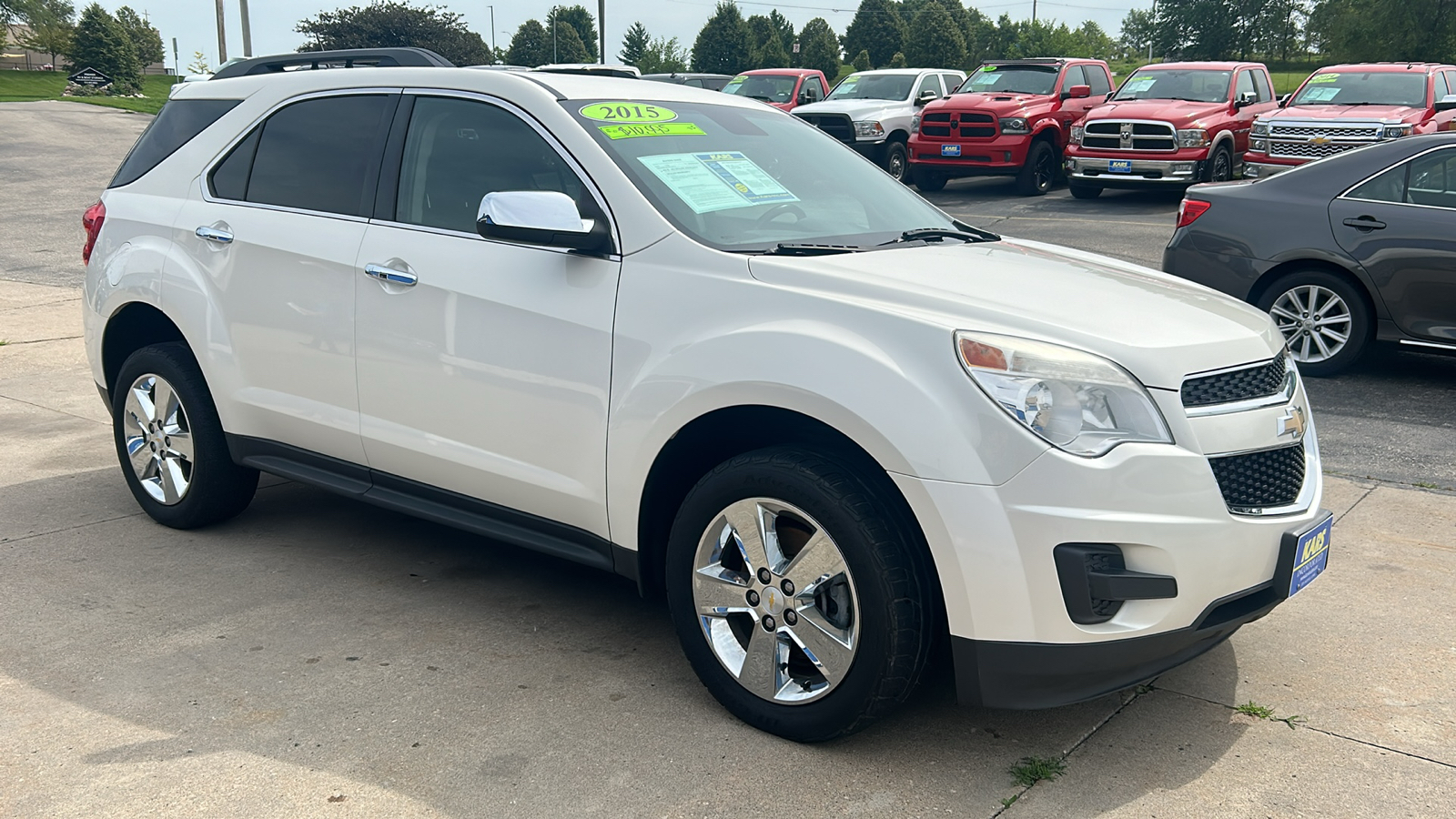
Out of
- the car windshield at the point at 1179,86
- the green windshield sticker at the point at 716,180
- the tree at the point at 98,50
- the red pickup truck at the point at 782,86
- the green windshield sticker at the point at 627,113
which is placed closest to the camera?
the green windshield sticker at the point at 716,180

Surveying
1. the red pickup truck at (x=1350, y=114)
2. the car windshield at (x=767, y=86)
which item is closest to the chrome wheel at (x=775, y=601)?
the red pickup truck at (x=1350, y=114)

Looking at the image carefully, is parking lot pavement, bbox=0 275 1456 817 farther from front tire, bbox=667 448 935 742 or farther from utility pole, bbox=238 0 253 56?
utility pole, bbox=238 0 253 56

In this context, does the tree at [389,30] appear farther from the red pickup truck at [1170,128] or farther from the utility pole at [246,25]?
the red pickup truck at [1170,128]

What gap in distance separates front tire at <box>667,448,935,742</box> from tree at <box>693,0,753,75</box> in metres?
69.7

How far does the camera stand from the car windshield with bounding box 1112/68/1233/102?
57.7ft

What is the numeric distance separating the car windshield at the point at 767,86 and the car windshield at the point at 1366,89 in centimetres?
925

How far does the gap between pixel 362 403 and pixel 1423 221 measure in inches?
242

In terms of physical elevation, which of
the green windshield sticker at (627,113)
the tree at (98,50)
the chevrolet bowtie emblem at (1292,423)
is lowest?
the chevrolet bowtie emblem at (1292,423)

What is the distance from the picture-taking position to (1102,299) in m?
3.43

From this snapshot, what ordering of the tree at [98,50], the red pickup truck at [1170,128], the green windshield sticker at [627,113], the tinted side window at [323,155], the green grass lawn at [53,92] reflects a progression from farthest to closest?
the tree at [98,50] < the green grass lawn at [53,92] < the red pickup truck at [1170,128] < the tinted side window at [323,155] < the green windshield sticker at [627,113]

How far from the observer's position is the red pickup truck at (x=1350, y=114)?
1461 cm

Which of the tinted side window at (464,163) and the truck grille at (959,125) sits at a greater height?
the truck grille at (959,125)

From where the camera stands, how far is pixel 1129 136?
16828mm

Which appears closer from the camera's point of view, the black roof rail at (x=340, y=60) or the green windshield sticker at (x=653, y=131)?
the green windshield sticker at (x=653, y=131)
